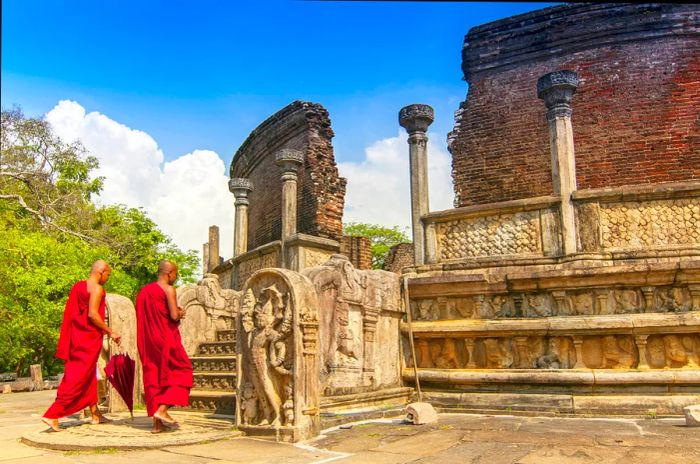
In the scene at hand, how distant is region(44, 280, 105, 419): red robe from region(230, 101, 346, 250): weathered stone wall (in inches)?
400

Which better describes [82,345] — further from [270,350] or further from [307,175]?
[307,175]

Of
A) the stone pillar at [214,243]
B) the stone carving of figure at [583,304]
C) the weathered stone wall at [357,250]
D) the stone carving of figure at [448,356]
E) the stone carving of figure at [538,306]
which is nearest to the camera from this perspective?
the stone carving of figure at [583,304]

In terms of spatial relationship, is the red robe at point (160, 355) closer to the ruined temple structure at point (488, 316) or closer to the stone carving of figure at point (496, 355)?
the ruined temple structure at point (488, 316)

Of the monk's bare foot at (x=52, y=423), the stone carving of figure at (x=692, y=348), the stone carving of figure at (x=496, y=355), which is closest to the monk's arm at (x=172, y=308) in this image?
the monk's bare foot at (x=52, y=423)

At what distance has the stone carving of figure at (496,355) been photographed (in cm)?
712

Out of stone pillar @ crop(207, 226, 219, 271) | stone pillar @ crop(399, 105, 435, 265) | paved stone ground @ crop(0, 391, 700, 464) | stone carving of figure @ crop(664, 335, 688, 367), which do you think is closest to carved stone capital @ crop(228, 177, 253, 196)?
stone pillar @ crop(207, 226, 219, 271)

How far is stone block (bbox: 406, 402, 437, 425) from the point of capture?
5852 millimetres

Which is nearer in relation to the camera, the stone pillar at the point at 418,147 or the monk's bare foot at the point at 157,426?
the monk's bare foot at the point at 157,426

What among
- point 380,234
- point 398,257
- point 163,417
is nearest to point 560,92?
point 163,417

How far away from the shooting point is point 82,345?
19.1 ft

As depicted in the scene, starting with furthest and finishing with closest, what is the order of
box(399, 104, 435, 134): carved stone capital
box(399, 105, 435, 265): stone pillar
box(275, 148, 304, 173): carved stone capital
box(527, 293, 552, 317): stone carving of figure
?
1. box(275, 148, 304, 173): carved stone capital
2. box(399, 104, 435, 134): carved stone capital
3. box(399, 105, 435, 265): stone pillar
4. box(527, 293, 552, 317): stone carving of figure

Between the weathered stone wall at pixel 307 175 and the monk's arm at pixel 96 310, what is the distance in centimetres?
1010

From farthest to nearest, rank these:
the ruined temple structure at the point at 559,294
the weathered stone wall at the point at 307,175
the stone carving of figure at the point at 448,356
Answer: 1. the weathered stone wall at the point at 307,175
2. the stone carving of figure at the point at 448,356
3. the ruined temple structure at the point at 559,294

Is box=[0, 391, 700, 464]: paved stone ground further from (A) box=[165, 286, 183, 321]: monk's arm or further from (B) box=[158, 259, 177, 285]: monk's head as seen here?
(B) box=[158, 259, 177, 285]: monk's head
